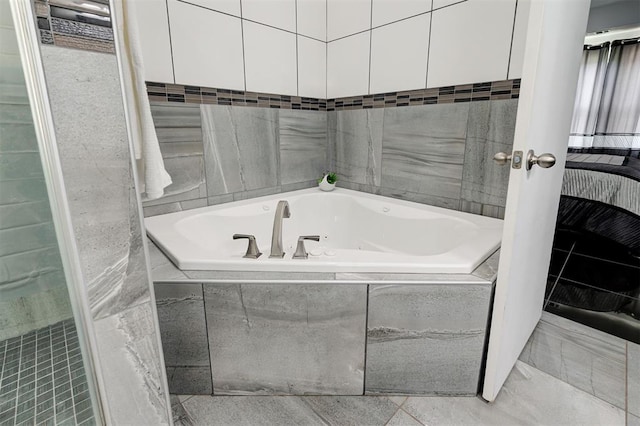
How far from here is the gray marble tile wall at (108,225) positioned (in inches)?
22.6

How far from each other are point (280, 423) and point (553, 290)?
1.82m

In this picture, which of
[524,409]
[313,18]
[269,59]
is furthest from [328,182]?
[524,409]

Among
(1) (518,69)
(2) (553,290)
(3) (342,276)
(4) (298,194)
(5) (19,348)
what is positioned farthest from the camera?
(4) (298,194)

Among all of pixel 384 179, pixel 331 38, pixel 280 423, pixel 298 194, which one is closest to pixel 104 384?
pixel 280 423

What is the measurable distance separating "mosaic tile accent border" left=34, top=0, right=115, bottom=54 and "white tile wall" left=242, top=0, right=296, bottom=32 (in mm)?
1384

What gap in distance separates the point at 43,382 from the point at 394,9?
2.14 metres

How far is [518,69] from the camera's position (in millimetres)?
1445

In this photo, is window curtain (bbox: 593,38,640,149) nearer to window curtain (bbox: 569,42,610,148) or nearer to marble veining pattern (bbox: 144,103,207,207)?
window curtain (bbox: 569,42,610,148)

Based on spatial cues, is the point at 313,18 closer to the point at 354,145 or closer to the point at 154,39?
the point at 354,145

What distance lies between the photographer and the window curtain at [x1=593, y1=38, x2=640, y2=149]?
400 centimetres

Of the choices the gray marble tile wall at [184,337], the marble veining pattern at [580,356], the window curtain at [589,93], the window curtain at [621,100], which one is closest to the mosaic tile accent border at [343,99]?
the gray marble tile wall at [184,337]

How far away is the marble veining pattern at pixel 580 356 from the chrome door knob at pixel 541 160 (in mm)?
922

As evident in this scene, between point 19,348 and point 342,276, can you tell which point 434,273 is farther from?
point 19,348

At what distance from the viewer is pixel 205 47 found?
1.66 m
